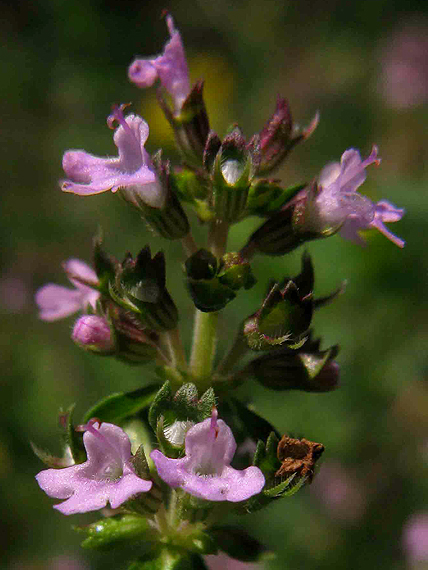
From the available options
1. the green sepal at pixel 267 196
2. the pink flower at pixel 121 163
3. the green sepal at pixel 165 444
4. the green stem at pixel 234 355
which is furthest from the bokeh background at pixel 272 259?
the green sepal at pixel 165 444

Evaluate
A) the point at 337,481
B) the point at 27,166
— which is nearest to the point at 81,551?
the point at 337,481

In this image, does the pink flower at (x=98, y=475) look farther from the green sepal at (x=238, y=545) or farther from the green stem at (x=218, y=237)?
the green stem at (x=218, y=237)

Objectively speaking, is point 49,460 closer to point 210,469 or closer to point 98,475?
point 98,475

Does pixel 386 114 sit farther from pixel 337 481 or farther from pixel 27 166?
pixel 337 481

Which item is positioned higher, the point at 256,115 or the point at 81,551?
the point at 256,115

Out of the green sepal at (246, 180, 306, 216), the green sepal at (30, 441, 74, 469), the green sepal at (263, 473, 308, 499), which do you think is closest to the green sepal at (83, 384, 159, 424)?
the green sepal at (30, 441, 74, 469)

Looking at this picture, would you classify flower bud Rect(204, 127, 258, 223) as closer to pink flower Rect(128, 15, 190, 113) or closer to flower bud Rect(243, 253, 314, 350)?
flower bud Rect(243, 253, 314, 350)

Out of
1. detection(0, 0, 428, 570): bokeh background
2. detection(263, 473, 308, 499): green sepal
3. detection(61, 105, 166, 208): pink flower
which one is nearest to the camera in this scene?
detection(263, 473, 308, 499): green sepal
